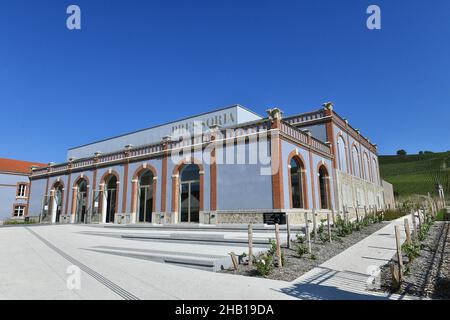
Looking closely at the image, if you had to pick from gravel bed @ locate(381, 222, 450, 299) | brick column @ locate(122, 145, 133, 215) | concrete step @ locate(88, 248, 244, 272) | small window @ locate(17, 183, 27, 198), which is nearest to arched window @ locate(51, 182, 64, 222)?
brick column @ locate(122, 145, 133, 215)

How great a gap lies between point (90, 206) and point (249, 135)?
52.5 ft

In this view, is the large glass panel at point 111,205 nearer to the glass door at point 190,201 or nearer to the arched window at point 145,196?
the arched window at point 145,196

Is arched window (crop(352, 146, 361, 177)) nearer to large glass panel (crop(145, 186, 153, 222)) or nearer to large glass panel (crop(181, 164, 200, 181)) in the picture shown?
large glass panel (crop(181, 164, 200, 181))

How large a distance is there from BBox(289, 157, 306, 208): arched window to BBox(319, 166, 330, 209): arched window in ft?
9.19

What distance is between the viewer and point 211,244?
10922mm

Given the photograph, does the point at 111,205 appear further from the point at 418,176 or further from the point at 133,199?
the point at 418,176

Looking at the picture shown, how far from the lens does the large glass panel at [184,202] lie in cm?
1875

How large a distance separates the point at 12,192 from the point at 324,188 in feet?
125

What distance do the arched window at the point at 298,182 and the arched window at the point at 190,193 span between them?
5910 mm

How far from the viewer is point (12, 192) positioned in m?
36.8

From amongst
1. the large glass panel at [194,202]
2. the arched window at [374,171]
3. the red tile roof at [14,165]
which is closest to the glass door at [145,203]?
the large glass panel at [194,202]

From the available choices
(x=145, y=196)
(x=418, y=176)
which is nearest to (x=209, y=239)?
(x=145, y=196)
